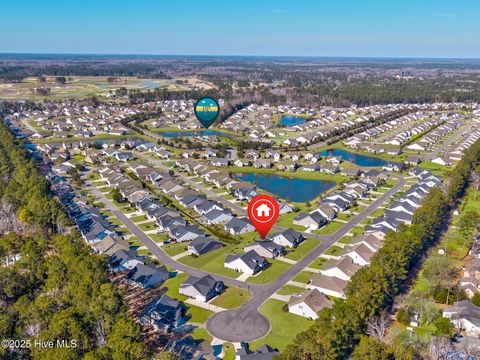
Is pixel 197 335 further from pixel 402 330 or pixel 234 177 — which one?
pixel 234 177

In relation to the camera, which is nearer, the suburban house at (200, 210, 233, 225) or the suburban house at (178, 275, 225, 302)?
the suburban house at (178, 275, 225, 302)

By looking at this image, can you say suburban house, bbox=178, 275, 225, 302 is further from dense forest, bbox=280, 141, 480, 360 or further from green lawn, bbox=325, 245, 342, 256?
green lawn, bbox=325, 245, 342, 256

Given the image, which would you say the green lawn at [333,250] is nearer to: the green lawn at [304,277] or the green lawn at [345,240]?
the green lawn at [345,240]

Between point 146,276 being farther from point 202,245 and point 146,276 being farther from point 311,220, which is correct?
point 311,220

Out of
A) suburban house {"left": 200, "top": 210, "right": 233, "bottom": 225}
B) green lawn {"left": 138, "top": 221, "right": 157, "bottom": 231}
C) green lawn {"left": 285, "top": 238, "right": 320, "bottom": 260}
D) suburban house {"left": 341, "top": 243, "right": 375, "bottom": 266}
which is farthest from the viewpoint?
suburban house {"left": 200, "top": 210, "right": 233, "bottom": 225}

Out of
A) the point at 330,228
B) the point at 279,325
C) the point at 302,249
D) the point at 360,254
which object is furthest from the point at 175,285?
the point at 330,228

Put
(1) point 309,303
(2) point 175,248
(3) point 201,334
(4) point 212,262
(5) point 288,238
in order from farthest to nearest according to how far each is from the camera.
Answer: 1. (5) point 288,238
2. (2) point 175,248
3. (4) point 212,262
4. (1) point 309,303
5. (3) point 201,334

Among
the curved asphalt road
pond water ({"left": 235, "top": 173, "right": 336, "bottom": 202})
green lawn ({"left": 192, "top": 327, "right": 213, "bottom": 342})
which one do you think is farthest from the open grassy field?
green lawn ({"left": 192, "top": 327, "right": 213, "bottom": 342})
